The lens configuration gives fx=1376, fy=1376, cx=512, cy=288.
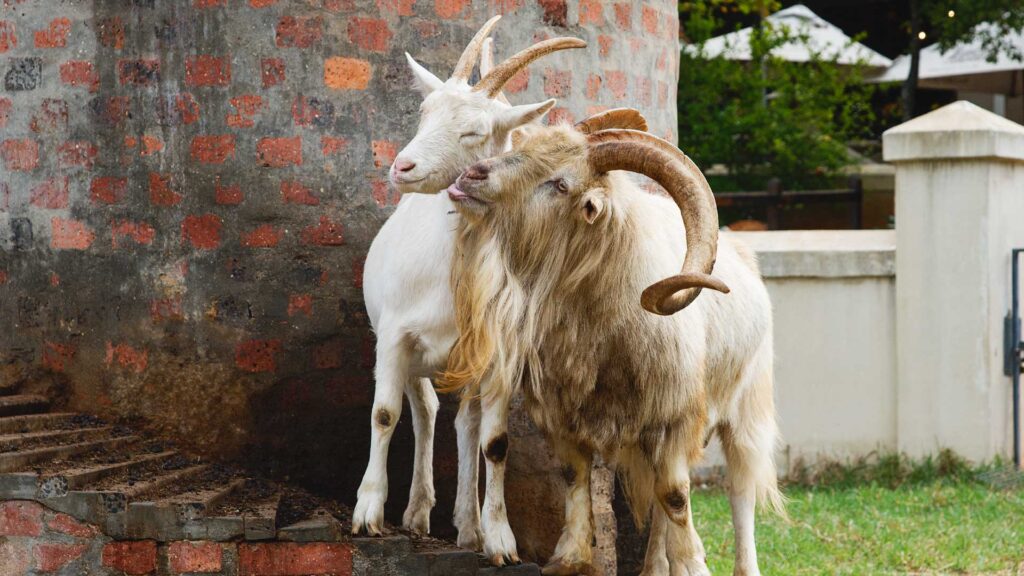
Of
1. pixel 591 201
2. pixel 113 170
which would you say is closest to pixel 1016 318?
pixel 591 201

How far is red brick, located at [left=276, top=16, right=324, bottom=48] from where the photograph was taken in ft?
22.3

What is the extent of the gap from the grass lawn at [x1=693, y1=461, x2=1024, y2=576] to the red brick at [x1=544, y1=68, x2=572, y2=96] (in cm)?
290

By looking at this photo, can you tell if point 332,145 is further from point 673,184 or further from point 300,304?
point 673,184

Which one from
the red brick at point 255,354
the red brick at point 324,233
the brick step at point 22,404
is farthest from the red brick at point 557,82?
the brick step at point 22,404

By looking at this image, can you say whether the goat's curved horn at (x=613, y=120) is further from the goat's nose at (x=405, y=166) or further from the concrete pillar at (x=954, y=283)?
the concrete pillar at (x=954, y=283)

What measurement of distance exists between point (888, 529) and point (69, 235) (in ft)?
17.8

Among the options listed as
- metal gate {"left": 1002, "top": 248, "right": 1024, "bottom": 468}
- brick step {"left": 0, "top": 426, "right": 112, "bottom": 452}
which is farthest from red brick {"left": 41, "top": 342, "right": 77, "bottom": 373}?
metal gate {"left": 1002, "top": 248, "right": 1024, "bottom": 468}

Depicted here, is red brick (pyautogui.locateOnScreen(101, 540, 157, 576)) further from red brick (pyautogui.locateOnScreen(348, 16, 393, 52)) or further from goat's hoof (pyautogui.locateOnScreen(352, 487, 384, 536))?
red brick (pyautogui.locateOnScreen(348, 16, 393, 52))

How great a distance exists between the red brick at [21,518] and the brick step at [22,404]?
94 centimetres

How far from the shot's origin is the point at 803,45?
16812mm

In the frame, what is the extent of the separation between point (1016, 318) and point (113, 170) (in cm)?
715

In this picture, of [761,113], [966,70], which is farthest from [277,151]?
[966,70]

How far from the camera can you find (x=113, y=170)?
6895mm

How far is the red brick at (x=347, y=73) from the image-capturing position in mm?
6836
